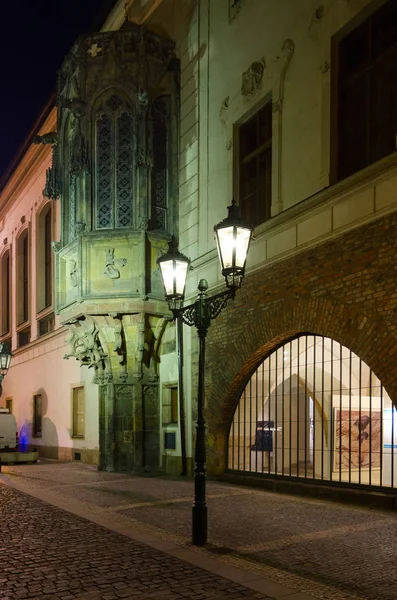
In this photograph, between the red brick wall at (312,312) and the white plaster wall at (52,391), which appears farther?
the white plaster wall at (52,391)

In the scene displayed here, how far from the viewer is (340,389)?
12273 millimetres

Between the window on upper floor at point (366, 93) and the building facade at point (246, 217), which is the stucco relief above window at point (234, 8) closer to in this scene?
the building facade at point (246, 217)

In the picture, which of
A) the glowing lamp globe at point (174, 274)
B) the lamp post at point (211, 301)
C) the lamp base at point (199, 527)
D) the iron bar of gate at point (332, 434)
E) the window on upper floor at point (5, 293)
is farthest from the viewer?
the window on upper floor at point (5, 293)

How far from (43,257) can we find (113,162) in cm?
1048

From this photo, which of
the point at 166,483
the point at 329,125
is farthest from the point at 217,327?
the point at 329,125

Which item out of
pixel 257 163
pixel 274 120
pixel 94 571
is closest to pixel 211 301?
pixel 94 571

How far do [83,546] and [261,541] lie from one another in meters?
2.26

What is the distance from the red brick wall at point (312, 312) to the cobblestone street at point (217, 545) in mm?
2361

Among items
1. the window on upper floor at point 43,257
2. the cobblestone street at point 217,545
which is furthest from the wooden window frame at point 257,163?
the window on upper floor at point 43,257

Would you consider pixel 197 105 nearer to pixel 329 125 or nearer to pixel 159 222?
pixel 159 222

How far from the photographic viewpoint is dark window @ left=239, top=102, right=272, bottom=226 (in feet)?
46.8

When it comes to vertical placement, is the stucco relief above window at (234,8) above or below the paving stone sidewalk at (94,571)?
above

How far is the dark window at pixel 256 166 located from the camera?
14.2 meters

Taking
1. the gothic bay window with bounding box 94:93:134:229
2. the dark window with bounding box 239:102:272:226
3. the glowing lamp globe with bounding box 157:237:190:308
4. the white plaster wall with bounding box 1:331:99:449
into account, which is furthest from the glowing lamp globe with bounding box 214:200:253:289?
the white plaster wall with bounding box 1:331:99:449
